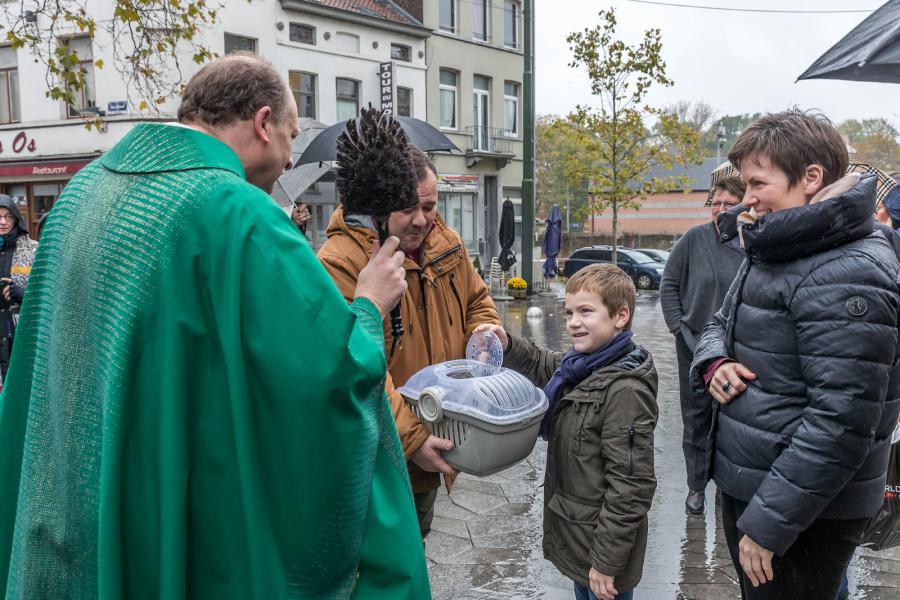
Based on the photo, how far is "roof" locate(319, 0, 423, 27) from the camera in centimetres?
2484

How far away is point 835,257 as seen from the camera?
6.91ft

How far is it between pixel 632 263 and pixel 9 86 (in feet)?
66.0

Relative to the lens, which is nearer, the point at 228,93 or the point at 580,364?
the point at 228,93

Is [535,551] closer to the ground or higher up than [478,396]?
closer to the ground

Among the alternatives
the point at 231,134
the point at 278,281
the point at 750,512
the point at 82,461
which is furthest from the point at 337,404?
the point at 750,512

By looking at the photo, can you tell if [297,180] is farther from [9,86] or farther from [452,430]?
[9,86]

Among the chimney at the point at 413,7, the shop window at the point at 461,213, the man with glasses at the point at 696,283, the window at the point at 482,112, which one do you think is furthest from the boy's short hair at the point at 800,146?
the window at the point at 482,112

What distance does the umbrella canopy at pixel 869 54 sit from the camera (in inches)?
115

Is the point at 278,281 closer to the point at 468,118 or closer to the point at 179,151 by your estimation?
the point at 179,151

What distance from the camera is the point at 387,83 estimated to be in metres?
25.3

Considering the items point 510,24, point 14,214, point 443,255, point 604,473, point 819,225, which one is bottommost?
point 604,473

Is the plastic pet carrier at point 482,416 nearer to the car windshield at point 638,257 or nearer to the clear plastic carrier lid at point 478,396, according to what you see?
the clear plastic carrier lid at point 478,396

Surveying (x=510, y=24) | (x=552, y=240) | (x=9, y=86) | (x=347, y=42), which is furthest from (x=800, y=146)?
(x=510, y=24)

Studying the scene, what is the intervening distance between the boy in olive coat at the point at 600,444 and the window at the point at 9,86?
23361 mm
